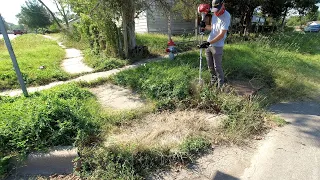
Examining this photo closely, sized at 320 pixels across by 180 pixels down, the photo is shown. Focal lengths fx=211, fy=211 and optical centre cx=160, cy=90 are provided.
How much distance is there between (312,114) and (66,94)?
14.1ft

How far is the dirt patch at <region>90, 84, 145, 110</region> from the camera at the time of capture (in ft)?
12.6

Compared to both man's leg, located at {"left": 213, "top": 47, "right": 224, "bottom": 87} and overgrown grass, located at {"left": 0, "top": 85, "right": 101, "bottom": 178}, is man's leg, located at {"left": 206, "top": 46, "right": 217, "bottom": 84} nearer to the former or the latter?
man's leg, located at {"left": 213, "top": 47, "right": 224, "bottom": 87}

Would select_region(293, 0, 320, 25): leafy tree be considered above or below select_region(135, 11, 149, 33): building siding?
above

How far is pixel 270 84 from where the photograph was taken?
15.2 feet

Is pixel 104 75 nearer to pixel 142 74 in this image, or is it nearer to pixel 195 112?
pixel 142 74

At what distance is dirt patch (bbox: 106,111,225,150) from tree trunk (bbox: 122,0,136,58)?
4.12 metres

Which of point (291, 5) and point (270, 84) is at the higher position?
point (291, 5)

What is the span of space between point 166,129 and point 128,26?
197 inches

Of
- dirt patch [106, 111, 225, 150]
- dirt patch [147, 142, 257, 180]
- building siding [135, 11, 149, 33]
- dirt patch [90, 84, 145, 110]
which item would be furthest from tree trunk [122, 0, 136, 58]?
building siding [135, 11, 149, 33]

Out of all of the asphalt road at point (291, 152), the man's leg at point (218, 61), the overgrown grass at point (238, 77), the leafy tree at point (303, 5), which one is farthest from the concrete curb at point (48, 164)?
the leafy tree at point (303, 5)

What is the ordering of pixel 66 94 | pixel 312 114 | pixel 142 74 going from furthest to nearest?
pixel 142 74 < pixel 66 94 < pixel 312 114

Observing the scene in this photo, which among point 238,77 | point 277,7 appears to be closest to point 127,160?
point 238,77

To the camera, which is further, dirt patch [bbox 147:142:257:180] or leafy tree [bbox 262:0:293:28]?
leafy tree [bbox 262:0:293:28]

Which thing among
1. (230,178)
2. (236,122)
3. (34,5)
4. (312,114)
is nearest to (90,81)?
(236,122)
